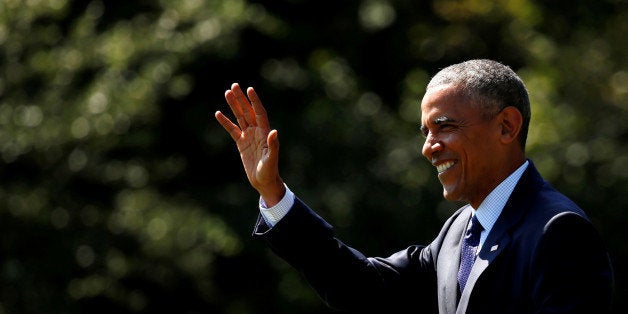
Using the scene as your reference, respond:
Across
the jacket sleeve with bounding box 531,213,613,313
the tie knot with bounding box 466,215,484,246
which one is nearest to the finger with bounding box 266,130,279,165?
the tie knot with bounding box 466,215,484,246

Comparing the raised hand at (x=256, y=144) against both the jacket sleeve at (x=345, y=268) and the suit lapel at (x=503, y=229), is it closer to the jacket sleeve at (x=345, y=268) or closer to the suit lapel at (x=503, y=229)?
the jacket sleeve at (x=345, y=268)

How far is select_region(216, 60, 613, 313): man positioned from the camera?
2.72 metres

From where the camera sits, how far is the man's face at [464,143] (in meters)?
3.03

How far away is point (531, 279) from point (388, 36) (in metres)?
6.85

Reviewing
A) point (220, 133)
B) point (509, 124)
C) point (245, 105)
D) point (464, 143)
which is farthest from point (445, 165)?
point (220, 133)

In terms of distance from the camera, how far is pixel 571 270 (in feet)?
8.80

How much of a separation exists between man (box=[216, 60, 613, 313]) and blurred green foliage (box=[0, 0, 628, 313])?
5.07 m

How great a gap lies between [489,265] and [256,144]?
74 cm

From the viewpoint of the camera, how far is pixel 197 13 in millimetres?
8836

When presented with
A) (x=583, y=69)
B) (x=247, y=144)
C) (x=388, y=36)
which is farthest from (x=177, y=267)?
(x=247, y=144)

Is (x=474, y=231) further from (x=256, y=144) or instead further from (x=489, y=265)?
(x=256, y=144)

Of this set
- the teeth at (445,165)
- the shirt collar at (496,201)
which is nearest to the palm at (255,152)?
the teeth at (445,165)

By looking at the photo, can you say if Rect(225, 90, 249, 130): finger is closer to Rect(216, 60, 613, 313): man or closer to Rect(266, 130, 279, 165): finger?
Rect(216, 60, 613, 313): man

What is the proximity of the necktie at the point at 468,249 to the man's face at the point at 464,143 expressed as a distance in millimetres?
62
